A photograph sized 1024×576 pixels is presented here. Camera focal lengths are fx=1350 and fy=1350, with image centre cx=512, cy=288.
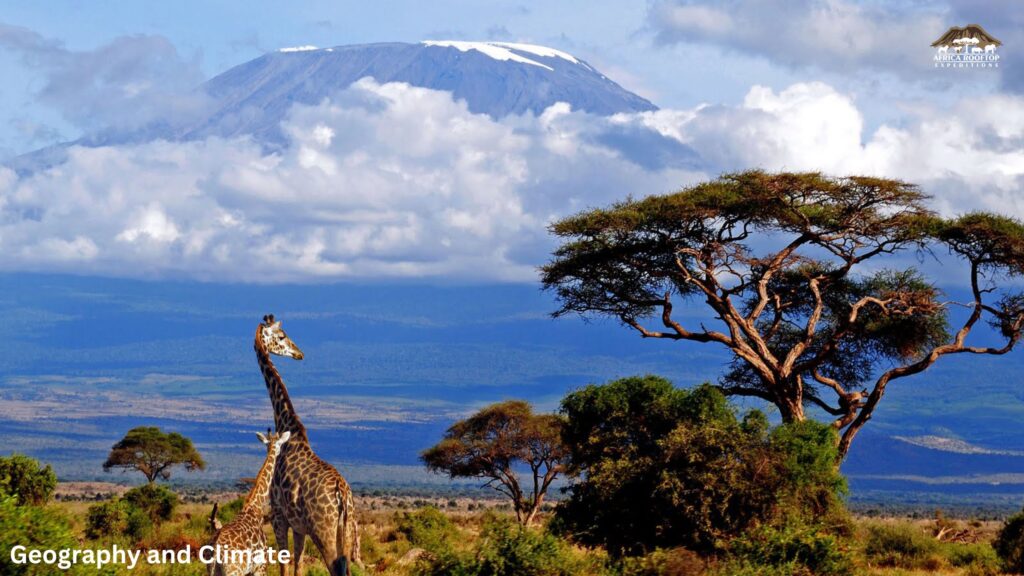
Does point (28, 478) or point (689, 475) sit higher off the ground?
point (28, 478)

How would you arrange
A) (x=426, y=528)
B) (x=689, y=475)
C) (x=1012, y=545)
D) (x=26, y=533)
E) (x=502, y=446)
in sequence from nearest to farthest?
(x=26, y=533) < (x=689, y=475) < (x=1012, y=545) < (x=426, y=528) < (x=502, y=446)

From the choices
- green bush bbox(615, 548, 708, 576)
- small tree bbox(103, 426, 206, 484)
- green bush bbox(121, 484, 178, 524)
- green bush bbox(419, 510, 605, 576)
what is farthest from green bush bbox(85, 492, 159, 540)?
small tree bbox(103, 426, 206, 484)

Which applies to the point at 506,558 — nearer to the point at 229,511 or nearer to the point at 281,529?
the point at 281,529

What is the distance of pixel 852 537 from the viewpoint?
2416 cm

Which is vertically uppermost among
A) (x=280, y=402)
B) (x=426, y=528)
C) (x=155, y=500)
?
(x=280, y=402)

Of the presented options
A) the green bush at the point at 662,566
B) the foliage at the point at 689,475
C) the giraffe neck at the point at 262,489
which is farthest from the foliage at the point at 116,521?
the green bush at the point at 662,566

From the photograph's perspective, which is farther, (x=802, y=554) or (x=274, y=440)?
(x=802, y=554)

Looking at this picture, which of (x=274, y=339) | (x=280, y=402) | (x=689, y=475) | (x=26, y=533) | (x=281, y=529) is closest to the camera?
(x=26, y=533)

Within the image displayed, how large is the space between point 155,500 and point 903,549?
74.5ft

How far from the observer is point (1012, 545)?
92.9 ft

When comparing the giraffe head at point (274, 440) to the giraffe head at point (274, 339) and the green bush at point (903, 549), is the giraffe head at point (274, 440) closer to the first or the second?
the giraffe head at point (274, 339)

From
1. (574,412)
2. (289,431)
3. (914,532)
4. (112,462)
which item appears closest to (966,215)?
(914,532)

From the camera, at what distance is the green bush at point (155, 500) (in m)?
41.3

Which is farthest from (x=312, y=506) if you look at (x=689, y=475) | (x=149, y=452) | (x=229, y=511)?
(x=149, y=452)
